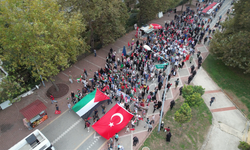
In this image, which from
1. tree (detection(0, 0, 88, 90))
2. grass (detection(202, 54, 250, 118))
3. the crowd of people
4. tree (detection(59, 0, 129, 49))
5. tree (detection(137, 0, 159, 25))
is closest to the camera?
tree (detection(0, 0, 88, 90))

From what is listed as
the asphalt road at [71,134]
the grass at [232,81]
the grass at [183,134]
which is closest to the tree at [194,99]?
the grass at [183,134]

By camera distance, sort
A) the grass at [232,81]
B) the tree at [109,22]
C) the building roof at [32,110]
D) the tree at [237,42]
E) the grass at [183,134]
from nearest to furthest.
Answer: the grass at [183,134] → the building roof at [32,110] → the grass at [232,81] → the tree at [237,42] → the tree at [109,22]

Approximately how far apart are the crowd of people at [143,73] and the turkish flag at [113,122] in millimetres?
945

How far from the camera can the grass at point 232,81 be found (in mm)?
20703

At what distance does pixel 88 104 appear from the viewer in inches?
701

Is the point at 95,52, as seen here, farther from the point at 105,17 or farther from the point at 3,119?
the point at 3,119

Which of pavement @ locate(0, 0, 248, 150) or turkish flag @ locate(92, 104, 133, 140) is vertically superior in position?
turkish flag @ locate(92, 104, 133, 140)

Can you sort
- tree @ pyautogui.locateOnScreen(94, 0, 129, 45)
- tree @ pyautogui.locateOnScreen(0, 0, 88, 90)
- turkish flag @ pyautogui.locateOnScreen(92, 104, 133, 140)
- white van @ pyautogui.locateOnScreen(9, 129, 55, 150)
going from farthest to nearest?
1. tree @ pyautogui.locateOnScreen(94, 0, 129, 45)
2. turkish flag @ pyautogui.locateOnScreen(92, 104, 133, 140)
3. tree @ pyautogui.locateOnScreen(0, 0, 88, 90)
4. white van @ pyautogui.locateOnScreen(9, 129, 55, 150)

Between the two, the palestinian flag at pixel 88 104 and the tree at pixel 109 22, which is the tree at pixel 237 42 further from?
the palestinian flag at pixel 88 104

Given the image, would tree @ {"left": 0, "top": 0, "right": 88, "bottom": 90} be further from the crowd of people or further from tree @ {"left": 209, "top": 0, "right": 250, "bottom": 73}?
tree @ {"left": 209, "top": 0, "right": 250, "bottom": 73}

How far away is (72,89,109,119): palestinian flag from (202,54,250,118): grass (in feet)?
53.5

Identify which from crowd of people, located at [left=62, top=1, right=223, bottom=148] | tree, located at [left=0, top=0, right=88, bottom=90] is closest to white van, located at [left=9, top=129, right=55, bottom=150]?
crowd of people, located at [left=62, top=1, right=223, bottom=148]

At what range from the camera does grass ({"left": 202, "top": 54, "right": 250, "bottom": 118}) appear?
2070cm

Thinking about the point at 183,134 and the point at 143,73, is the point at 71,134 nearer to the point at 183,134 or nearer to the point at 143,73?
the point at 183,134
